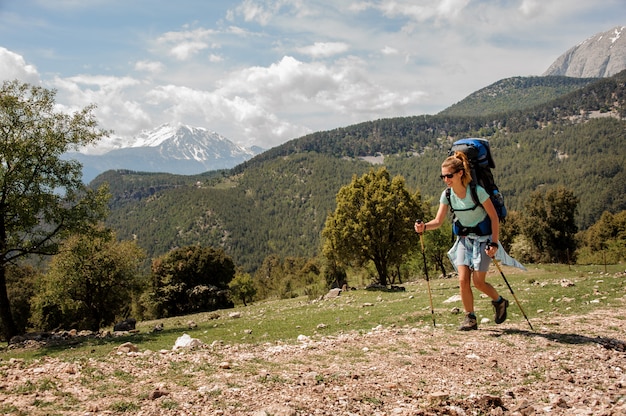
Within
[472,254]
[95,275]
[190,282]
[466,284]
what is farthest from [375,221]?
[190,282]

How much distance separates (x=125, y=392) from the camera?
17.2 feet

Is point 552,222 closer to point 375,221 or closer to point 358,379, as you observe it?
point 375,221

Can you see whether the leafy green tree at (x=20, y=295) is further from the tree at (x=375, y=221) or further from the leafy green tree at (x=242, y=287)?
the tree at (x=375, y=221)

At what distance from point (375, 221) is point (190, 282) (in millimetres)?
46510

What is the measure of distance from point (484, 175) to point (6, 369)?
950cm

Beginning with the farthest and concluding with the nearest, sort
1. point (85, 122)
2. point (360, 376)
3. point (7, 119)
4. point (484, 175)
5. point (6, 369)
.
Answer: point (85, 122) → point (7, 119) → point (484, 175) → point (6, 369) → point (360, 376)

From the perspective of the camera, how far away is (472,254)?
788 centimetres

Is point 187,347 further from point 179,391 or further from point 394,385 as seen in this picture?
point 394,385

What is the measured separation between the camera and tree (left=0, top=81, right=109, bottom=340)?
16797 millimetres

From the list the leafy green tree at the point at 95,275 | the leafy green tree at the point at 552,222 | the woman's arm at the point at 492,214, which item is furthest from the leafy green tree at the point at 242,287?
the woman's arm at the point at 492,214

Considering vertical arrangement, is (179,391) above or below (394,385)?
above

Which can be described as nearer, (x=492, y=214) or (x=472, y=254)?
(x=492, y=214)

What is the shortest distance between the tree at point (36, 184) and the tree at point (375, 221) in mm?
17133

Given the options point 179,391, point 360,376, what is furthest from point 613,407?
point 179,391
